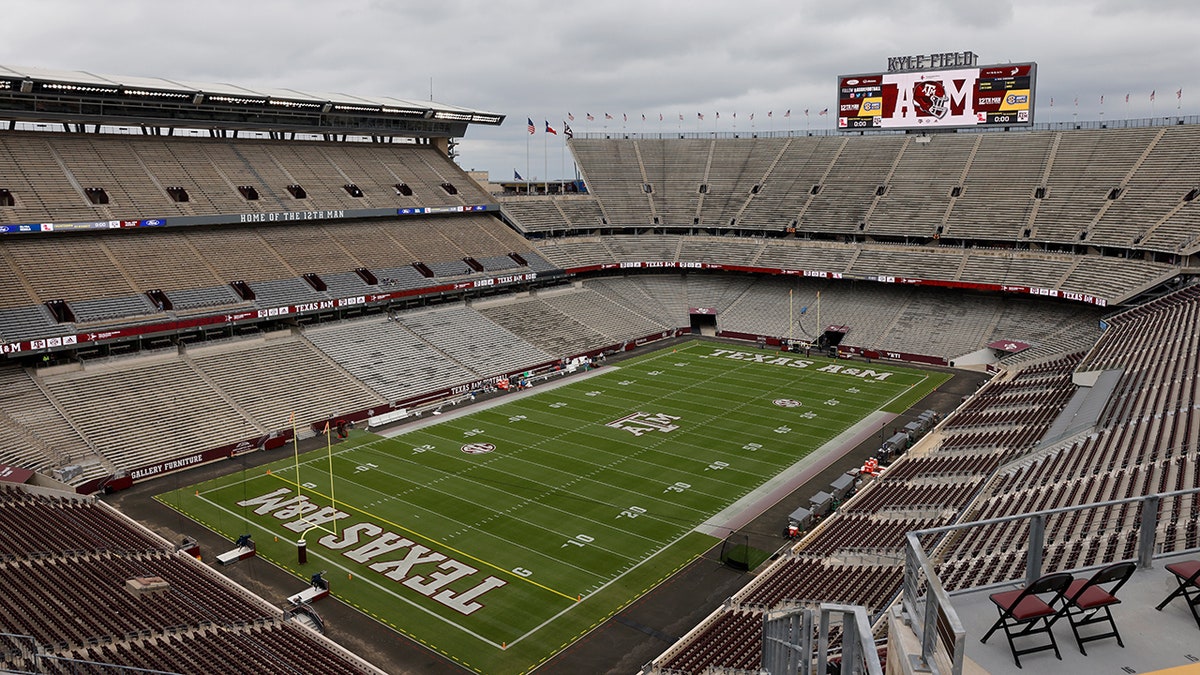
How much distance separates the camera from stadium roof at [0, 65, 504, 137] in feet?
149

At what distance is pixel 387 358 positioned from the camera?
46750 millimetres

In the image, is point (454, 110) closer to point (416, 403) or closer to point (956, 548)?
point (416, 403)

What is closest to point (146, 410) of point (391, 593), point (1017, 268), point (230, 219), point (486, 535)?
point (230, 219)

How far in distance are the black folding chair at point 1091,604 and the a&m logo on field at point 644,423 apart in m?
32.7

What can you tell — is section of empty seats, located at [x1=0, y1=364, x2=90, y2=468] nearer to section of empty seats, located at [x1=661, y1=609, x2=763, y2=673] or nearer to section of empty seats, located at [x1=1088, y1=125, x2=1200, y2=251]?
section of empty seats, located at [x1=661, y1=609, x2=763, y2=673]

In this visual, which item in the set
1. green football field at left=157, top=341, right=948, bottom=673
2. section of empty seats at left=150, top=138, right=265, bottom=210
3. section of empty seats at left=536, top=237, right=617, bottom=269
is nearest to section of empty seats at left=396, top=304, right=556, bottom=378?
green football field at left=157, top=341, right=948, bottom=673

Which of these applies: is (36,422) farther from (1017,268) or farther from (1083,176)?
(1083,176)

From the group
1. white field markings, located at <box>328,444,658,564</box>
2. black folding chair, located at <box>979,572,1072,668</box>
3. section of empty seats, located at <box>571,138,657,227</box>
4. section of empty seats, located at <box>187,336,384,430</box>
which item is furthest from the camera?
section of empty seats, located at <box>571,138,657,227</box>

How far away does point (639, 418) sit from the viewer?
4066cm

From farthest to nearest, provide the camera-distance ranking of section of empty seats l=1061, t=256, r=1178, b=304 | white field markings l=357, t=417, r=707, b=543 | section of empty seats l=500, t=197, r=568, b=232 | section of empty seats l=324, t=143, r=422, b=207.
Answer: section of empty seats l=500, t=197, r=568, b=232
section of empty seats l=324, t=143, r=422, b=207
section of empty seats l=1061, t=256, r=1178, b=304
white field markings l=357, t=417, r=707, b=543

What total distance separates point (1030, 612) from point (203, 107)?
60.0 metres

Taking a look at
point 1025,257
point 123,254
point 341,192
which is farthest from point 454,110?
point 1025,257

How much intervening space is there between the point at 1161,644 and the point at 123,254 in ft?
167

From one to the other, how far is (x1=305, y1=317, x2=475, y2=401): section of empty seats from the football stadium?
0.92 feet
